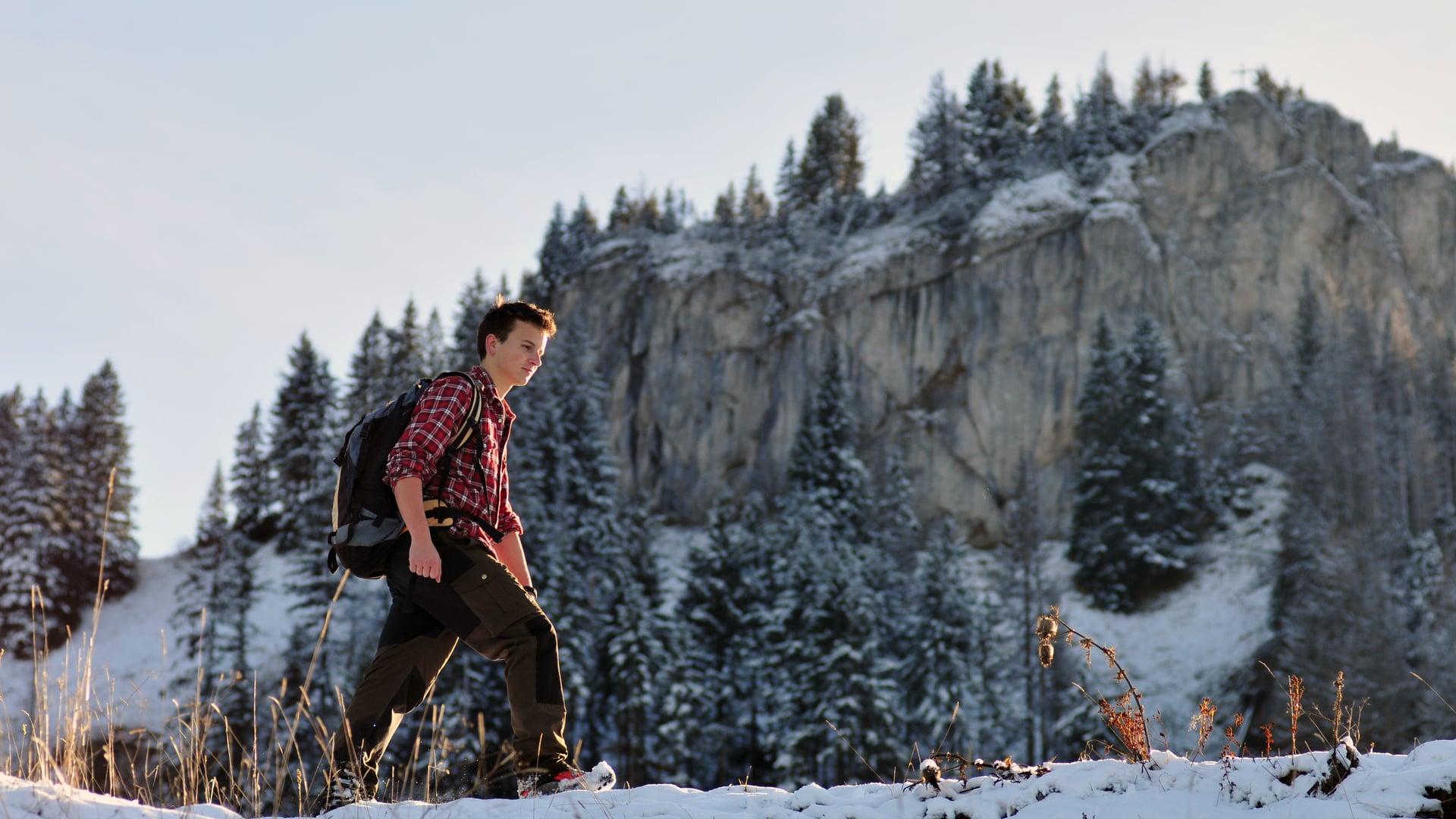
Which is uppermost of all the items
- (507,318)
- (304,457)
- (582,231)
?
(582,231)

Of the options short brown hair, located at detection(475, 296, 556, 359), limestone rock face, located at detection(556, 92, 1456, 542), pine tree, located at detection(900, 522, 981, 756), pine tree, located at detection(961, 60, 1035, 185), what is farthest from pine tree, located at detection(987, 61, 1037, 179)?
short brown hair, located at detection(475, 296, 556, 359)

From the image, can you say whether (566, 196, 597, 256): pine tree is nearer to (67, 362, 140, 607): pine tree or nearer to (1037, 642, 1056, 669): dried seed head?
(67, 362, 140, 607): pine tree

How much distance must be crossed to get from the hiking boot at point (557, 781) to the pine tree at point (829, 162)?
68.8 m

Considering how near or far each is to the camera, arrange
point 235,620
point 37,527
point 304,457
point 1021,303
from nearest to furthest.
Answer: point 235,620 < point 37,527 < point 304,457 < point 1021,303

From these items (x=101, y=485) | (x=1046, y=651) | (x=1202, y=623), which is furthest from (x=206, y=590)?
(x=1046, y=651)

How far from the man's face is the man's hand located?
2.55 feet

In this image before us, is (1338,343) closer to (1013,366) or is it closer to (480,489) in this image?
(1013,366)

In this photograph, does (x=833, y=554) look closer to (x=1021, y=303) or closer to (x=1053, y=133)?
(x=1021, y=303)

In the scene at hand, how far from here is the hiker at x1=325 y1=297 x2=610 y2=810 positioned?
4.08 m

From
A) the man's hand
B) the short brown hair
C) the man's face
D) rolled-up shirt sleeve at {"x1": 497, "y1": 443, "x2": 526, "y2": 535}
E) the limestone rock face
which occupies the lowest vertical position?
the man's hand

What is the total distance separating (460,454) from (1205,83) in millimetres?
79736

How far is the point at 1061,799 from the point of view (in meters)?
3.50

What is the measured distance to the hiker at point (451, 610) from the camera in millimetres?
4078

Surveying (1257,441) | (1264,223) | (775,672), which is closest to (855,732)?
(775,672)
